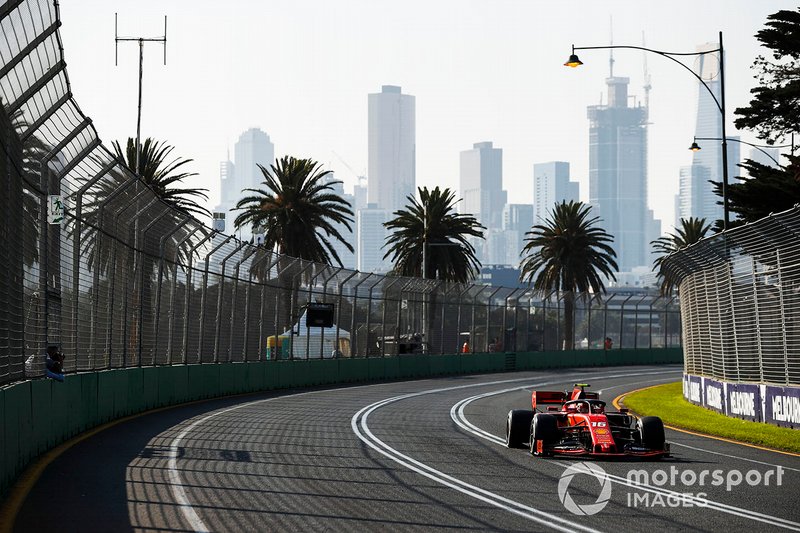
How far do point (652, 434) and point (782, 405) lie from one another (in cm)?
627

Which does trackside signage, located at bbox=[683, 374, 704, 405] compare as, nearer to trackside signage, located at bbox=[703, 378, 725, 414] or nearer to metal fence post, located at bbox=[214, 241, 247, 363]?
trackside signage, located at bbox=[703, 378, 725, 414]

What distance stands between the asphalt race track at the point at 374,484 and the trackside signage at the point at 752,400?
5.88ft

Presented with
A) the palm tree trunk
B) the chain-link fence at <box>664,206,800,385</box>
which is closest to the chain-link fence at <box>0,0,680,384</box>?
the palm tree trunk

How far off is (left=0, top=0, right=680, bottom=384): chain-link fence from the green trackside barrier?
365 millimetres

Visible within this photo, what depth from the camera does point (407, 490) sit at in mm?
12359

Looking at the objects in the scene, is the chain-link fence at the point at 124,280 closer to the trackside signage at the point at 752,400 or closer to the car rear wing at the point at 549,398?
the car rear wing at the point at 549,398

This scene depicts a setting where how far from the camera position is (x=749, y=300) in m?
24.4

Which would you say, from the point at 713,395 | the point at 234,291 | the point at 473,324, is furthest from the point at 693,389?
the point at 473,324

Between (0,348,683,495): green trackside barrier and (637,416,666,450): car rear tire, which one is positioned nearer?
(0,348,683,495): green trackside barrier

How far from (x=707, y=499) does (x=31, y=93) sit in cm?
842

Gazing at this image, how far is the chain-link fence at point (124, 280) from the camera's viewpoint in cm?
1371

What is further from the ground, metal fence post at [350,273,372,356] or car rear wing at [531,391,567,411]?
metal fence post at [350,273,372,356]

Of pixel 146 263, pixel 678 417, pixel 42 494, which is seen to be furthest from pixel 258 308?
pixel 42 494

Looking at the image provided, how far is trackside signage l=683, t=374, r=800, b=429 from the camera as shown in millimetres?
20797
